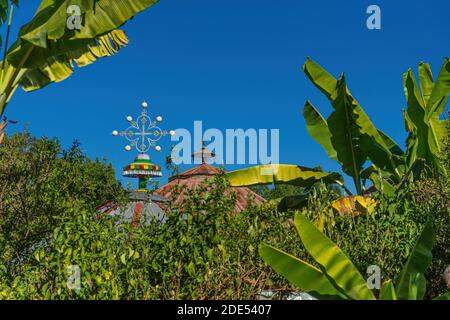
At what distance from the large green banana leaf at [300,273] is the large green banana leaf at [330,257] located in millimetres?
122

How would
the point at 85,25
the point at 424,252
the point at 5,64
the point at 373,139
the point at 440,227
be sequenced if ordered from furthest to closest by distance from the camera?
the point at 373,139 < the point at 5,64 < the point at 85,25 < the point at 440,227 < the point at 424,252

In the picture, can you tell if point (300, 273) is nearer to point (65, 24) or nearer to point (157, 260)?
point (157, 260)

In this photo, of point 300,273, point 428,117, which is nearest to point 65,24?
point 300,273

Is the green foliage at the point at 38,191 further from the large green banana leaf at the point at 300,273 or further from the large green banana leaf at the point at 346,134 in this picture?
the large green banana leaf at the point at 346,134

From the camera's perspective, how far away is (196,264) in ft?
14.5

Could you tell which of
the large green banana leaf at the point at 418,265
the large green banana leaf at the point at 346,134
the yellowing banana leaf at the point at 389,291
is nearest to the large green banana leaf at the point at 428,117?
the large green banana leaf at the point at 346,134

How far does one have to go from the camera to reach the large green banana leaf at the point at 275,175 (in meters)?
12.1

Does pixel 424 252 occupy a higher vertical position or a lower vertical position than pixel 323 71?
lower

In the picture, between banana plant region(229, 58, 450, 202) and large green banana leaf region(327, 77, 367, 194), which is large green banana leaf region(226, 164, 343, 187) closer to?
banana plant region(229, 58, 450, 202)

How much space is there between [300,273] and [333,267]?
0.26 m

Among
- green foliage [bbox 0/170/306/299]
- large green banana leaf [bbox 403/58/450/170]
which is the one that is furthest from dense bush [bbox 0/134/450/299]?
large green banana leaf [bbox 403/58/450/170]

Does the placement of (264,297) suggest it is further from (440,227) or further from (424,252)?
(440,227)

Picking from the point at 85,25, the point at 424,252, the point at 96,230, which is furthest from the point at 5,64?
the point at 424,252

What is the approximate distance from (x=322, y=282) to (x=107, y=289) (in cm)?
168
